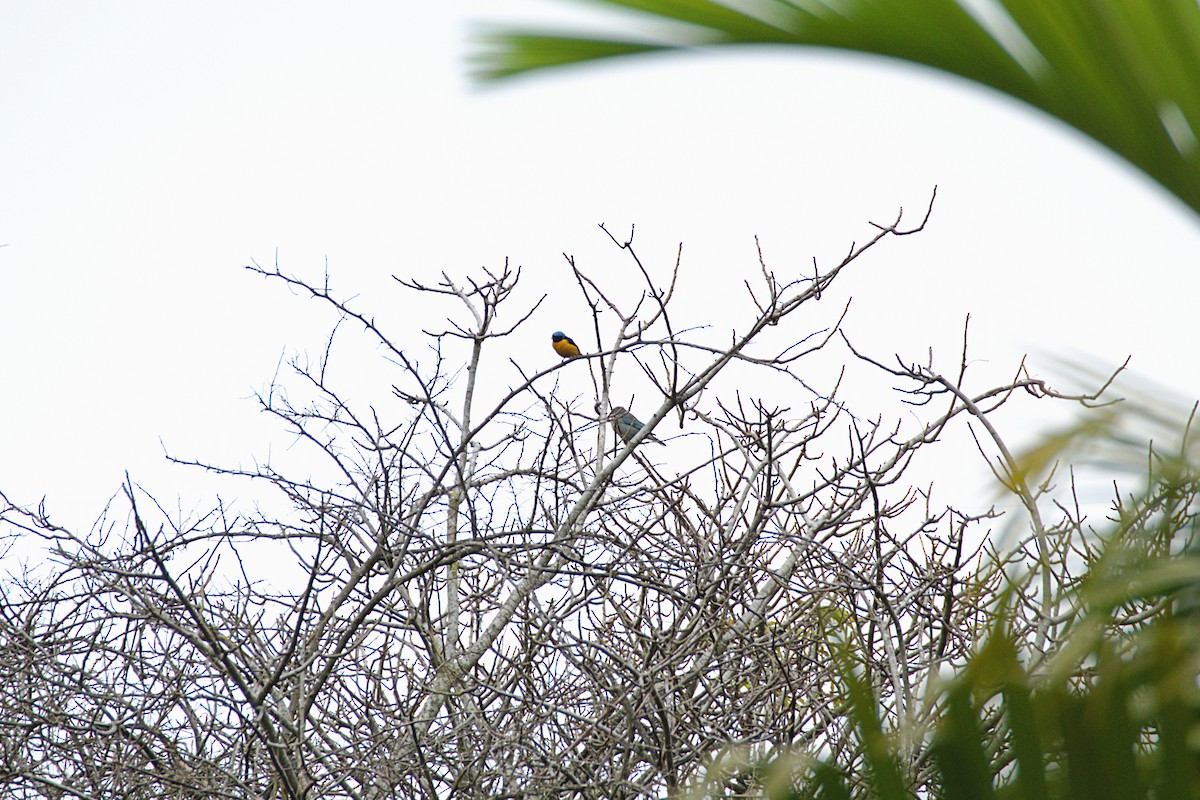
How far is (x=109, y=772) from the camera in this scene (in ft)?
15.9

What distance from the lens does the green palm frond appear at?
126 centimetres

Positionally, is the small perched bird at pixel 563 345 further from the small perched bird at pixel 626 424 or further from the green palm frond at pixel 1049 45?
the green palm frond at pixel 1049 45

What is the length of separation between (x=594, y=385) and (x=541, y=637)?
2.22m

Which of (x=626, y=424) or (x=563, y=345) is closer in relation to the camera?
(x=626, y=424)

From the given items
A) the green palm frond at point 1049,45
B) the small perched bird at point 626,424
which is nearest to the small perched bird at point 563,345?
the small perched bird at point 626,424

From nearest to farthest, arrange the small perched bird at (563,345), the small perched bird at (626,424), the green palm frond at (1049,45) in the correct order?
the green palm frond at (1049,45) < the small perched bird at (626,424) < the small perched bird at (563,345)

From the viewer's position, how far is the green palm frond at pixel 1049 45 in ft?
4.13

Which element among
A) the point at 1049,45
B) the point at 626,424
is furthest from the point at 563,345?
the point at 1049,45

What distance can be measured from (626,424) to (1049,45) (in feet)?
17.5

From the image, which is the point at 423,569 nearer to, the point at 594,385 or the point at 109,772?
the point at 109,772

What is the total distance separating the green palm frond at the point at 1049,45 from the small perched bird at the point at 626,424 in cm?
442

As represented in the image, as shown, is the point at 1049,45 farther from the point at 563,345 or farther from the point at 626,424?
the point at 563,345

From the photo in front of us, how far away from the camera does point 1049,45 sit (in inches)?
50.8

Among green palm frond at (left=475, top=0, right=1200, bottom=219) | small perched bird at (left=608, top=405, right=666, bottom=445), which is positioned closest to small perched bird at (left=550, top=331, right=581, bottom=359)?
small perched bird at (left=608, top=405, right=666, bottom=445)
